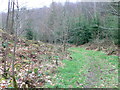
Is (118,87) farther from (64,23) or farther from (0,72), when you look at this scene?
(64,23)

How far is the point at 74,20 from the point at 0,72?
32.3 metres

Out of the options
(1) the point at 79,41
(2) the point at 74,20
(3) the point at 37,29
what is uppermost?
(2) the point at 74,20

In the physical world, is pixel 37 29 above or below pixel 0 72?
above

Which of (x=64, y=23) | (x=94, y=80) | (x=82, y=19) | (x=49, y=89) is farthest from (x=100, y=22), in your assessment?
(x=49, y=89)

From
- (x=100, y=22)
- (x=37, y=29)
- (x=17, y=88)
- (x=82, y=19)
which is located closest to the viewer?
(x=17, y=88)

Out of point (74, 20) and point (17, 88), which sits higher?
point (74, 20)

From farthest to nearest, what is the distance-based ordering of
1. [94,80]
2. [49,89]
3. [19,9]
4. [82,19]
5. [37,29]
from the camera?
[82,19], [37,29], [94,80], [19,9], [49,89]

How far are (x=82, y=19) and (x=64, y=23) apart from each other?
21785mm

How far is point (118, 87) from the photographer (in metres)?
5.30

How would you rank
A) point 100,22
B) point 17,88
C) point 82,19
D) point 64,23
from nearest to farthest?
point 17,88 → point 64,23 → point 100,22 → point 82,19

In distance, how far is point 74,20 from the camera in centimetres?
3653

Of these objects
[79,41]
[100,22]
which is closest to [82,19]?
[79,41]

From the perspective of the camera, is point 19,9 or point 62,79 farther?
point 62,79

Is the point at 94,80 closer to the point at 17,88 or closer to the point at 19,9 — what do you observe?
the point at 17,88
